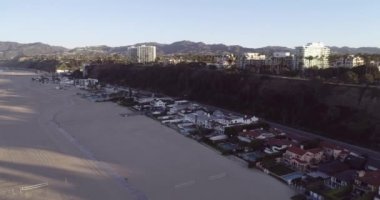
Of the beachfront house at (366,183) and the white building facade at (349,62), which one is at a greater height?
the white building facade at (349,62)

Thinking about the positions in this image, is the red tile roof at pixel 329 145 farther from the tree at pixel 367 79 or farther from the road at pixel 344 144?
the tree at pixel 367 79

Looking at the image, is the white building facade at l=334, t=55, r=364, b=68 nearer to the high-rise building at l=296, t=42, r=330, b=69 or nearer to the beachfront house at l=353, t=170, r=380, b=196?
the high-rise building at l=296, t=42, r=330, b=69

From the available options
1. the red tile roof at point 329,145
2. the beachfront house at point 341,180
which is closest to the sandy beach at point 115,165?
the beachfront house at point 341,180

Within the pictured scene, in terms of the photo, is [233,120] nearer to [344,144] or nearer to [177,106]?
[344,144]

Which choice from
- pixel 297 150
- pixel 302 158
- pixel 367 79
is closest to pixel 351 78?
pixel 367 79

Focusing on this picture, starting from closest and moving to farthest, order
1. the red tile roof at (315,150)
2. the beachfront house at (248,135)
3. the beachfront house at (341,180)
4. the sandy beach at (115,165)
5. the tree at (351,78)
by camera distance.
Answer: the sandy beach at (115,165)
the beachfront house at (341,180)
the red tile roof at (315,150)
the beachfront house at (248,135)
the tree at (351,78)

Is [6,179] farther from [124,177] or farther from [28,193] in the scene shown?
[124,177]

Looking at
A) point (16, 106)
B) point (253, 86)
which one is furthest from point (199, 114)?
point (16, 106)
